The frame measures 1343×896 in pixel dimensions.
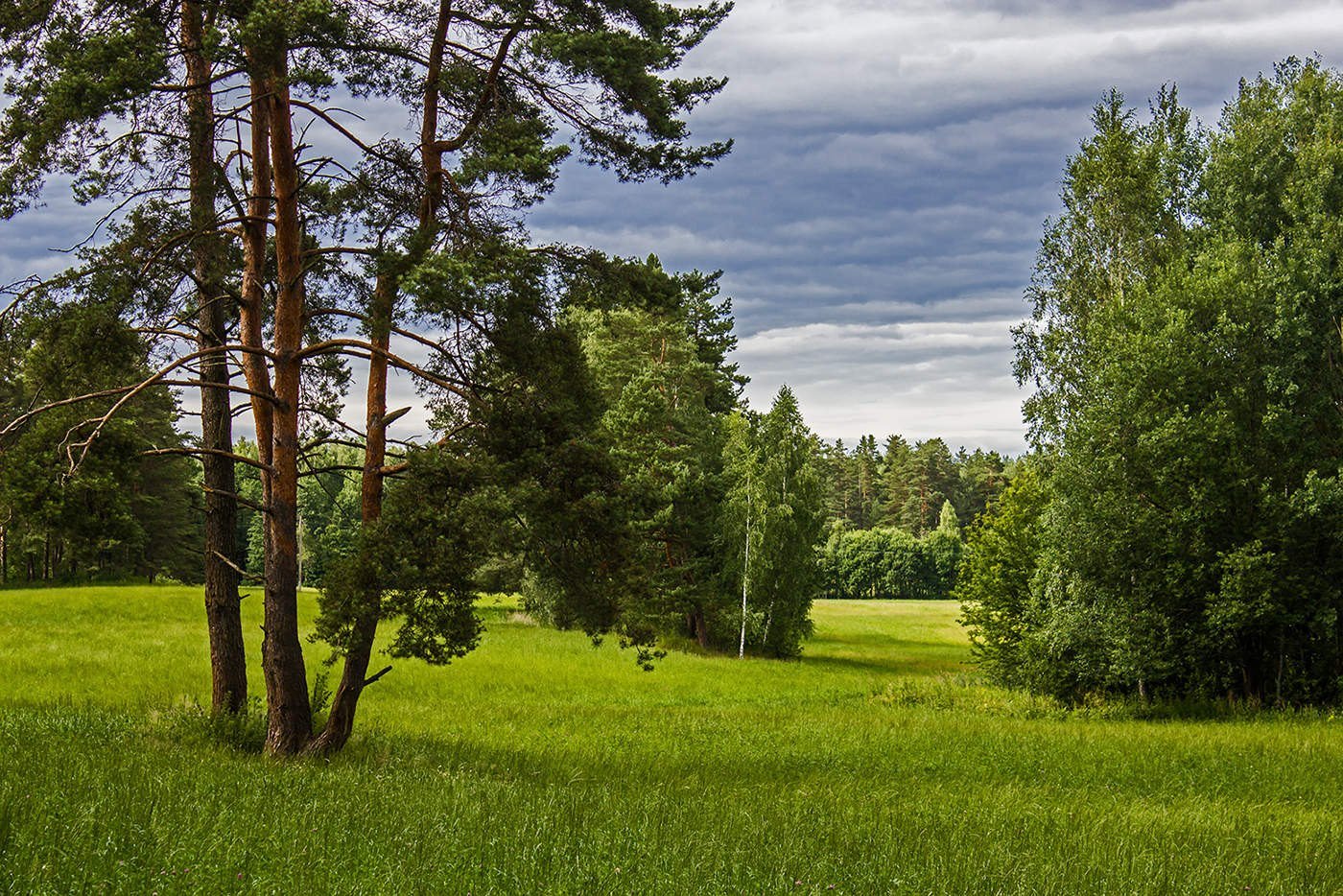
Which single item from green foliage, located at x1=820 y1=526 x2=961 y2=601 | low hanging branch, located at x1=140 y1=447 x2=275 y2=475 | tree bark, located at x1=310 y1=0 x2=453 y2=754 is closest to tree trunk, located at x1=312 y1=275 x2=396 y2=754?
tree bark, located at x1=310 y1=0 x2=453 y2=754

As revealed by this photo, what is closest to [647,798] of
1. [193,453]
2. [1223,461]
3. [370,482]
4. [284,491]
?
[370,482]

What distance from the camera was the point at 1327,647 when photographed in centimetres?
2366

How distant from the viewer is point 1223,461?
23219 mm

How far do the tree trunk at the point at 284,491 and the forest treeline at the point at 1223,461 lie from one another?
18.8 m

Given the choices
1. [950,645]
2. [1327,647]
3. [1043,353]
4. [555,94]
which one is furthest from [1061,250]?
[950,645]

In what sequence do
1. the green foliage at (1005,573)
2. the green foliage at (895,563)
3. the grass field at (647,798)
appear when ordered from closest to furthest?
the grass field at (647,798)
the green foliage at (1005,573)
the green foliage at (895,563)

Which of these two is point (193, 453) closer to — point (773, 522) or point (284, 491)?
point (284, 491)

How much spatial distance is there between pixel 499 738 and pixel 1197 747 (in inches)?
474

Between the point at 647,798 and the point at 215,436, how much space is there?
853cm

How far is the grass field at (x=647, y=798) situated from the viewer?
6.38 m

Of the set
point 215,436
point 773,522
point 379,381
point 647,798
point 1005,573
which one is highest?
point 379,381

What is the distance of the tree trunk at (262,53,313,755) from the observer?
1181cm

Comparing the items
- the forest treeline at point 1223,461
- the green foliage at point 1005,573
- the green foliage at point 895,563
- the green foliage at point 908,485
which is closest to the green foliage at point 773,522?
the green foliage at point 1005,573

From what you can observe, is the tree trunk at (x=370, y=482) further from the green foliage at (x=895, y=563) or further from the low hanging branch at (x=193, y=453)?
the green foliage at (x=895, y=563)
